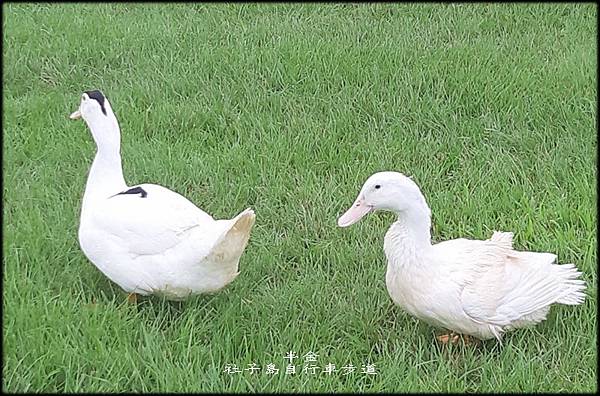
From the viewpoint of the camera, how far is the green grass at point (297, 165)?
9.89ft

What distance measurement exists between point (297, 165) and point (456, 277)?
4.97 feet

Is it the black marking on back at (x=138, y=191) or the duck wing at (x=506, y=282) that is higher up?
the black marking on back at (x=138, y=191)

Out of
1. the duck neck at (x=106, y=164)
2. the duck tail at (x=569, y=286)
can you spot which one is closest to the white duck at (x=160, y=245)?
the duck neck at (x=106, y=164)

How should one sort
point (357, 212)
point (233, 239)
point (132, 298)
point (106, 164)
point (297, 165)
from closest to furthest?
point (233, 239) → point (357, 212) → point (132, 298) → point (106, 164) → point (297, 165)

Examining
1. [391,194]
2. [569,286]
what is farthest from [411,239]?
[569,286]

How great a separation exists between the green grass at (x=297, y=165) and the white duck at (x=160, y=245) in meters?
0.15

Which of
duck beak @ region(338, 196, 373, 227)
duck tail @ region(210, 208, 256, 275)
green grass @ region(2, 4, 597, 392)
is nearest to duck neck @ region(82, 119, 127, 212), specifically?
green grass @ region(2, 4, 597, 392)

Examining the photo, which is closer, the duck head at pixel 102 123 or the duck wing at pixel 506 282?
the duck wing at pixel 506 282

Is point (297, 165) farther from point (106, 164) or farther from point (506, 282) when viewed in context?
point (506, 282)

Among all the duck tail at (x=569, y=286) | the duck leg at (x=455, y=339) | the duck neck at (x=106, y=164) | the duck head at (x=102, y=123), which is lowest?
the duck leg at (x=455, y=339)

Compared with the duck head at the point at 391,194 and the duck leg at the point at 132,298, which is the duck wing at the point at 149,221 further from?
the duck head at the point at 391,194

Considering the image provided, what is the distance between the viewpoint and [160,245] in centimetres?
314

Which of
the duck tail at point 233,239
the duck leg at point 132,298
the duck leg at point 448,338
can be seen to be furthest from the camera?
the duck leg at point 132,298

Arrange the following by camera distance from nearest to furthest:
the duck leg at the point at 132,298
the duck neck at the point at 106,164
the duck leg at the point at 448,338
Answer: the duck leg at the point at 448,338
the duck leg at the point at 132,298
the duck neck at the point at 106,164
